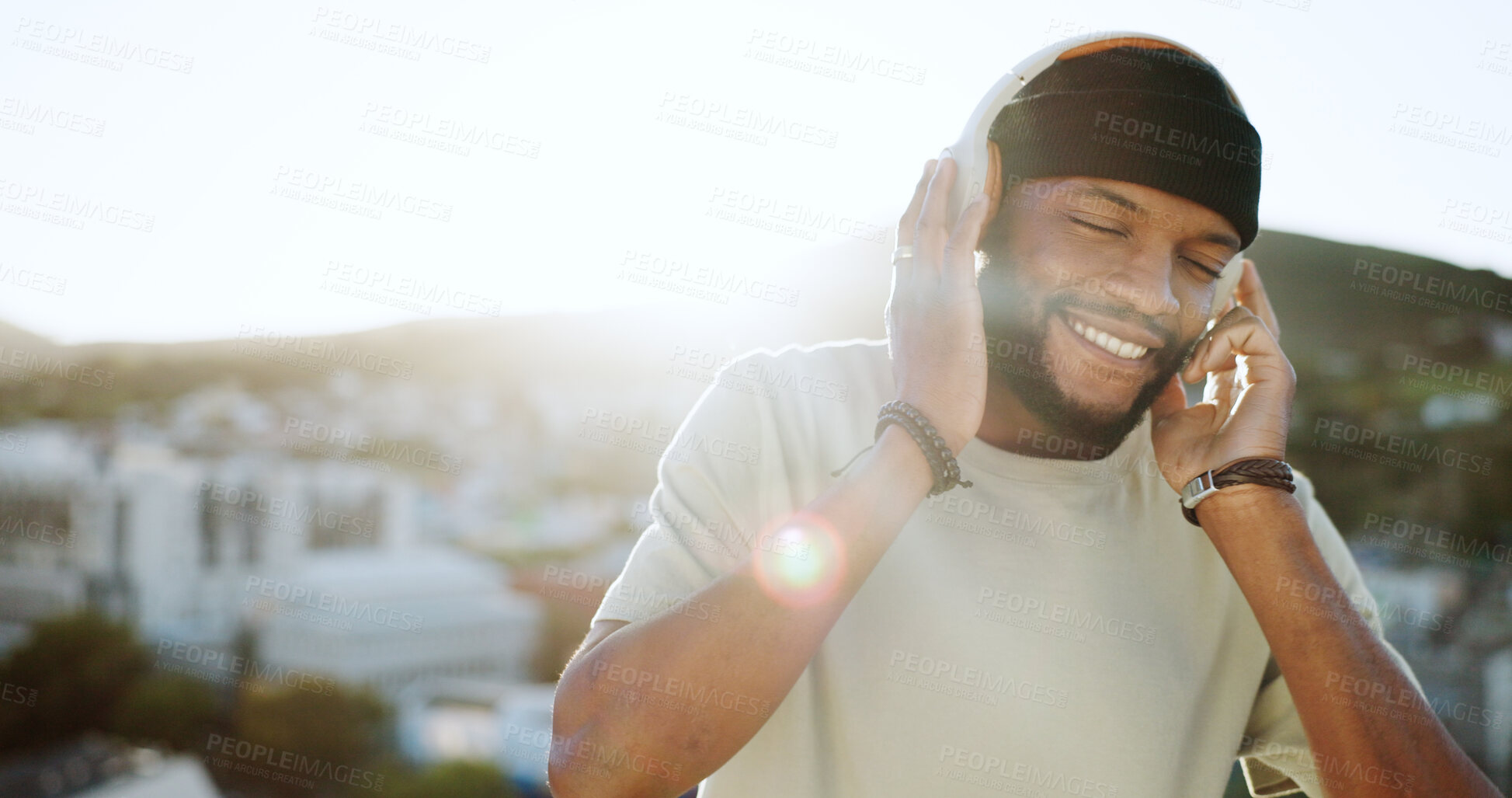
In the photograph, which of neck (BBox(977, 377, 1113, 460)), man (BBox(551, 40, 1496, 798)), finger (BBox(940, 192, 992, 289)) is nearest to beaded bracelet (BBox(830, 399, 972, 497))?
man (BBox(551, 40, 1496, 798))

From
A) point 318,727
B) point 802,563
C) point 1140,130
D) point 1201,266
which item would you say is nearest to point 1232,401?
point 1201,266

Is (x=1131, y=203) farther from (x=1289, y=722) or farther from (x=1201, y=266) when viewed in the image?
(x=1289, y=722)

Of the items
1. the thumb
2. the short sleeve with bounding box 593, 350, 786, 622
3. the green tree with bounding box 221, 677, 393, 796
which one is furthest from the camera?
the green tree with bounding box 221, 677, 393, 796

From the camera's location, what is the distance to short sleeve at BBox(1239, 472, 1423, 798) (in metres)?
1.33

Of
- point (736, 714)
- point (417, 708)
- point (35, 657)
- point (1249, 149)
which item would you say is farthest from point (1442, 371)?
point (417, 708)

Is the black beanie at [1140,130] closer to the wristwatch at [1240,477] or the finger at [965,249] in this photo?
the finger at [965,249]

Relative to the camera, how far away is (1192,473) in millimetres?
1366

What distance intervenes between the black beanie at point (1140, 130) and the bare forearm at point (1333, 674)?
1.65 feet

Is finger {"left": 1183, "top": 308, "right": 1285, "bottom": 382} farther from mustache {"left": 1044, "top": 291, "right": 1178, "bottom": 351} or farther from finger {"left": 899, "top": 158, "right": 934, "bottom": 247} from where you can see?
finger {"left": 899, "top": 158, "right": 934, "bottom": 247}

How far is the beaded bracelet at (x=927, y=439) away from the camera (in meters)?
1.13

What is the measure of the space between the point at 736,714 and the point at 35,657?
4921 cm

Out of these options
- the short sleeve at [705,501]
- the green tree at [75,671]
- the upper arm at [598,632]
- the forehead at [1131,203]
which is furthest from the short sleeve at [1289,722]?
the green tree at [75,671]

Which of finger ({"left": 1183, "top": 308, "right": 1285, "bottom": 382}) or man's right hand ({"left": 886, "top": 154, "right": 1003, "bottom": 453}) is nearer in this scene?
man's right hand ({"left": 886, "top": 154, "right": 1003, "bottom": 453})

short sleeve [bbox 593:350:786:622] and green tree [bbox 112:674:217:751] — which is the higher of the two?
short sleeve [bbox 593:350:786:622]
